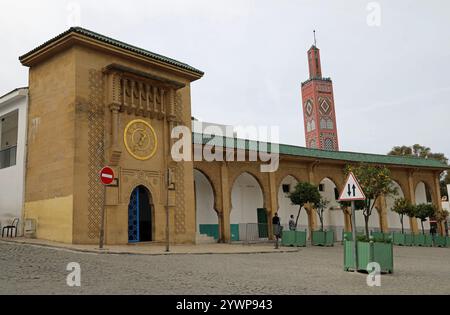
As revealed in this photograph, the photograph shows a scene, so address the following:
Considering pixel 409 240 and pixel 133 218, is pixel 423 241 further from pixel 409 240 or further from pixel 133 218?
pixel 133 218

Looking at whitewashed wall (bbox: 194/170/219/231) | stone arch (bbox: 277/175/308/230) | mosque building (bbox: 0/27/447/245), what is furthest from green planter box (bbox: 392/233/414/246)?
mosque building (bbox: 0/27/447/245)

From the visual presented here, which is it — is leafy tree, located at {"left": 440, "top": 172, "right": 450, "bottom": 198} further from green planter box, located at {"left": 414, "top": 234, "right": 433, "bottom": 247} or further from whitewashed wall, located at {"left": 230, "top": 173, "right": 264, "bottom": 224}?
whitewashed wall, located at {"left": 230, "top": 173, "right": 264, "bottom": 224}

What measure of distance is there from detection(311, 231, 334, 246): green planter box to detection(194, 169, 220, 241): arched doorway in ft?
18.1

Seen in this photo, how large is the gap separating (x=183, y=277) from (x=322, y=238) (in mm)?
15178

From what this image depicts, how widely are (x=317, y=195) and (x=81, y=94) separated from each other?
1315 centimetres

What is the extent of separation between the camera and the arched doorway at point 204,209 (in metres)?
24.9

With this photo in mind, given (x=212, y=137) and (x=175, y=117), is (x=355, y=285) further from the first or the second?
(x=212, y=137)

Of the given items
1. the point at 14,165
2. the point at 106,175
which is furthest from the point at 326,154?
the point at 14,165

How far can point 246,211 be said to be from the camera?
89.8ft

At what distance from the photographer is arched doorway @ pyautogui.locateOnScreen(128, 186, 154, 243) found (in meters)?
16.6

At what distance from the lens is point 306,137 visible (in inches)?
2537

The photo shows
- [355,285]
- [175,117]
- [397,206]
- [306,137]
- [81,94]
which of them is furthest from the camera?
[306,137]

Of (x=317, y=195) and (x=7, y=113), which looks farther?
(x=317, y=195)
